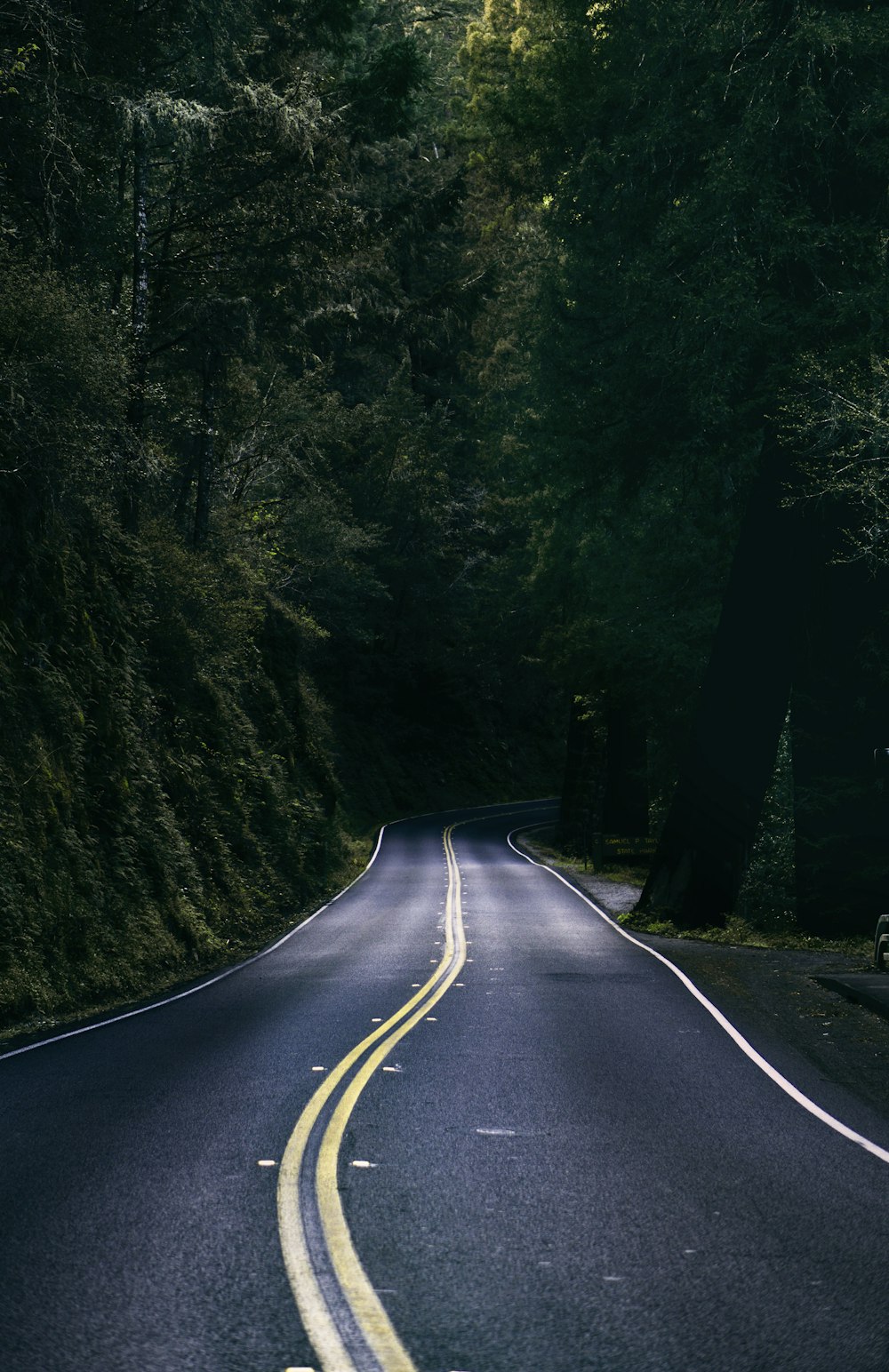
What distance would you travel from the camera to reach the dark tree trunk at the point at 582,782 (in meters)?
52.1

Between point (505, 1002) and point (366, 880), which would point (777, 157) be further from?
point (366, 880)

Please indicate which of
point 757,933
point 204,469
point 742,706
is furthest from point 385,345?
point 757,933

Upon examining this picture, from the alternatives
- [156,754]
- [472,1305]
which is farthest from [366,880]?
[472,1305]

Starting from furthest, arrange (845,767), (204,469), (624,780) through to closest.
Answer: (624,780) < (204,469) < (845,767)

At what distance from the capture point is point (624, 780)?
51.2m

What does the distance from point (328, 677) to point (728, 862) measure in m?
50.4

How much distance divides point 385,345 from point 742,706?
748 inches

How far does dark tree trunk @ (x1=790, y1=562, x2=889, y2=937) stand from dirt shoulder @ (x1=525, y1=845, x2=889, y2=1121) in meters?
1.99

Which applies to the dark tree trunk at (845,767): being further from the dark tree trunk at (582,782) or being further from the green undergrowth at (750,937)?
the dark tree trunk at (582,782)

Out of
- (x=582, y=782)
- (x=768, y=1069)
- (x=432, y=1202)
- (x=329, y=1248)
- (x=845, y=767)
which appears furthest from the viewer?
(x=582, y=782)

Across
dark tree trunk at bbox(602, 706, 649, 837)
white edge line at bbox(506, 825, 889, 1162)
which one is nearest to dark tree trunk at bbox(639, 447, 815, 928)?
white edge line at bbox(506, 825, 889, 1162)

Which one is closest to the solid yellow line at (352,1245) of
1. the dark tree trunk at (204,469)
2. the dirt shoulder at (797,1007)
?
the dirt shoulder at (797,1007)

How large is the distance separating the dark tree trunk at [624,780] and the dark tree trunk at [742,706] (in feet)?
72.0

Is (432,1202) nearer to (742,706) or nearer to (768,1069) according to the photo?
(768,1069)
